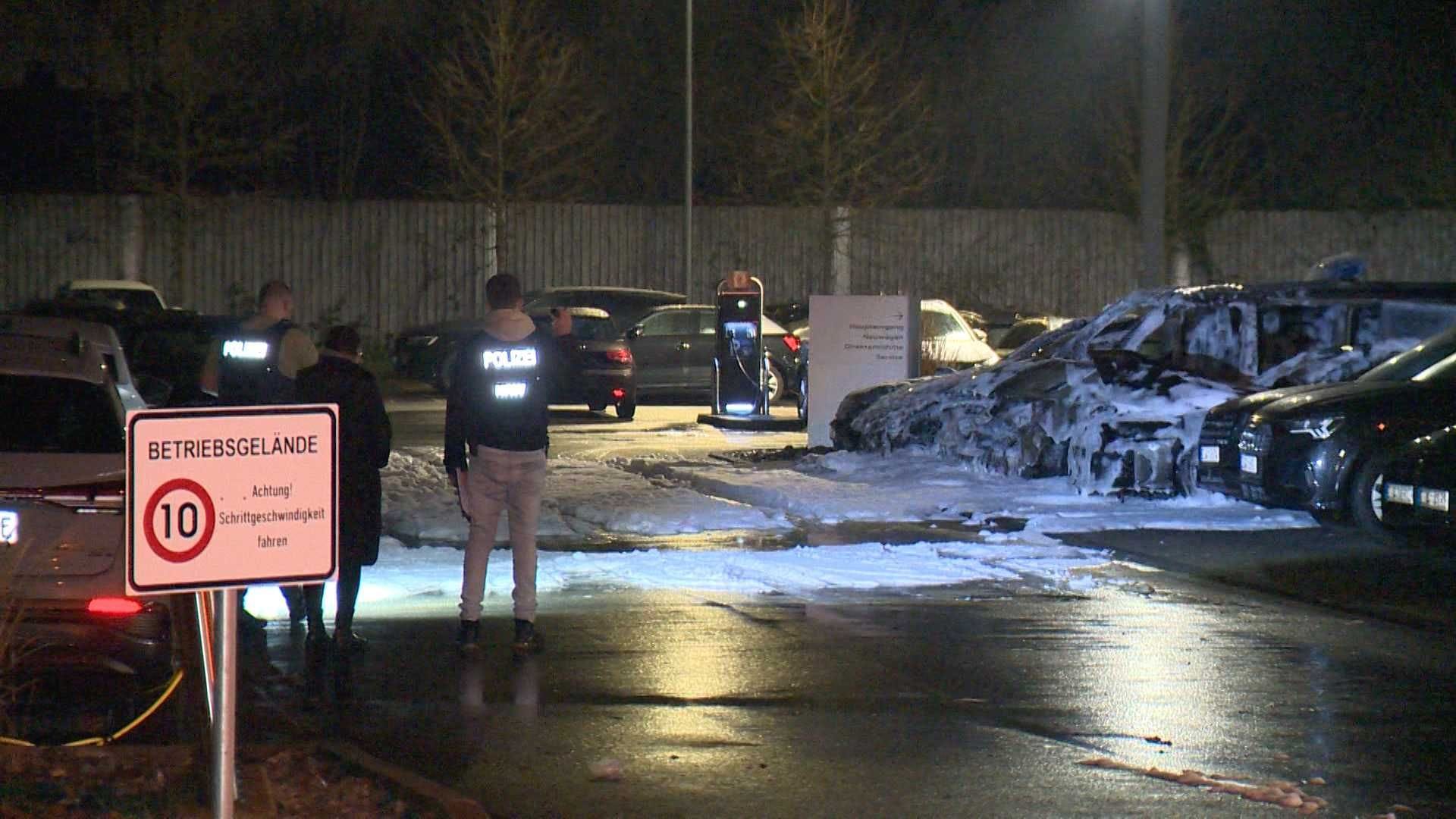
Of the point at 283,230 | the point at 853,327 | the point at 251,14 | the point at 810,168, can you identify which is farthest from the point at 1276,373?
the point at 251,14

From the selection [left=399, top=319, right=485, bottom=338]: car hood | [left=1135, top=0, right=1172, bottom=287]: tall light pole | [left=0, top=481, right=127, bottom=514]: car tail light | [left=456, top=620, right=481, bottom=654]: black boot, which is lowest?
[left=456, top=620, right=481, bottom=654]: black boot

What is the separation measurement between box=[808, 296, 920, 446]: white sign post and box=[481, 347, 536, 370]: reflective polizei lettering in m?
10.3

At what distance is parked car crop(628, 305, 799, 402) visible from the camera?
2572 centimetres

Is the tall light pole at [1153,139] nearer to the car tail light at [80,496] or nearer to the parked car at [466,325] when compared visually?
the parked car at [466,325]

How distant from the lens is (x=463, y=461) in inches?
336

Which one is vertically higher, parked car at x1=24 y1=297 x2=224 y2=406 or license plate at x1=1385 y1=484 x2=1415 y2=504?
parked car at x1=24 y1=297 x2=224 y2=406

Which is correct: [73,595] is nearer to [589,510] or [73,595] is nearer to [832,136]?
[589,510]

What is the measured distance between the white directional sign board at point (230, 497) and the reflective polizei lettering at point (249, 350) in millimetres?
4860

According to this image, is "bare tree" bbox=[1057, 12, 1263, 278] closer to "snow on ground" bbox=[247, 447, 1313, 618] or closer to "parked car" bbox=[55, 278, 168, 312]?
"parked car" bbox=[55, 278, 168, 312]

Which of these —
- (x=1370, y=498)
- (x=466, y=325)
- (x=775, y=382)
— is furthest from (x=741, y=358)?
(x=1370, y=498)

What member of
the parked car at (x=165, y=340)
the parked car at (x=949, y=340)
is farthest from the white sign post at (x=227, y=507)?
the parked car at (x=949, y=340)

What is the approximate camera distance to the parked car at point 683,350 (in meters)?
25.7

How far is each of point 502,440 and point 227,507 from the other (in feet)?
13.3

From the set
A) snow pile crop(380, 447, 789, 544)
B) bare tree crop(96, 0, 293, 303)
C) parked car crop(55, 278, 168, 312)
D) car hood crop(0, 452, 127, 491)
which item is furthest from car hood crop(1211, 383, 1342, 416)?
bare tree crop(96, 0, 293, 303)
